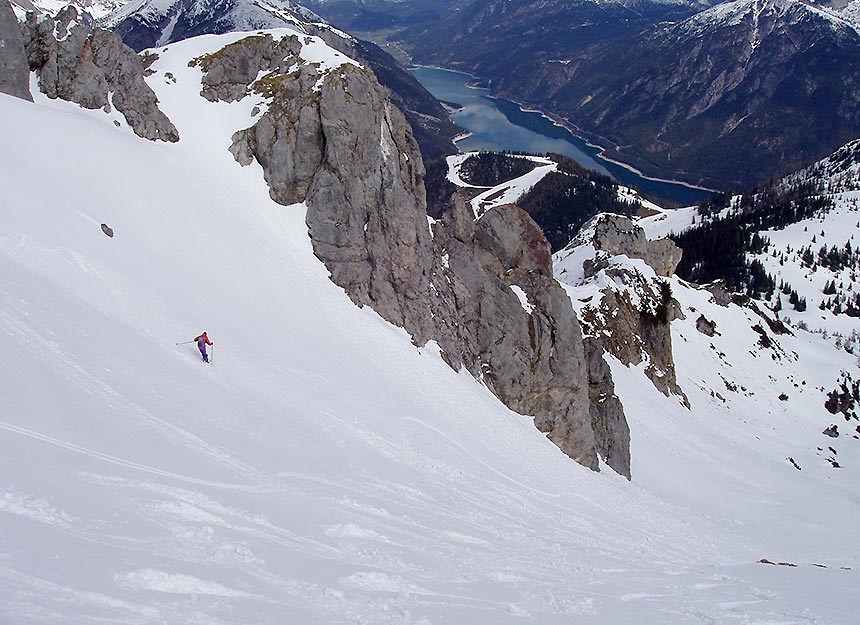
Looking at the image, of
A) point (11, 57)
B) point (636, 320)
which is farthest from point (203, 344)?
point (636, 320)

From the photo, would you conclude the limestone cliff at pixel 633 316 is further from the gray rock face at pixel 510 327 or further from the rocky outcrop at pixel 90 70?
the rocky outcrop at pixel 90 70

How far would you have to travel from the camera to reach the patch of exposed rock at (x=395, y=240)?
3322cm

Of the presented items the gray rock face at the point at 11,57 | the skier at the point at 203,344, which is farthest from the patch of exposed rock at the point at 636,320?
the gray rock face at the point at 11,57

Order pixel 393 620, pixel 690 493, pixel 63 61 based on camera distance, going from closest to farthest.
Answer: pixel 393 620
pixel 63 61
pixel 690 493

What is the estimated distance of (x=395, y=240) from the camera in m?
34.6

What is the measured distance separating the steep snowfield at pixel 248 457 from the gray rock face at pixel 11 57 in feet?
4.85

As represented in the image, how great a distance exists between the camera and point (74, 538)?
24.7ft

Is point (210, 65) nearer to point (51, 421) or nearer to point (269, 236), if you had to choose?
point (269, 236)

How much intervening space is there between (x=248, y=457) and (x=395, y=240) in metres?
22.8

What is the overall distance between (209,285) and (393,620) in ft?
60.7

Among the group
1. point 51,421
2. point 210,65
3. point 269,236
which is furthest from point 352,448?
point 210,65

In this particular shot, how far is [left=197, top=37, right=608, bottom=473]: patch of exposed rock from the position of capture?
109 feet

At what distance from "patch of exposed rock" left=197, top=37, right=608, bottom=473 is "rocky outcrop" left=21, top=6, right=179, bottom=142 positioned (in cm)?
464

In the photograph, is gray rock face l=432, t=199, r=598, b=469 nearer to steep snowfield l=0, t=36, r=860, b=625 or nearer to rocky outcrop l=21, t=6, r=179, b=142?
steep snowfield l=0, t=36, r=860, b=625
